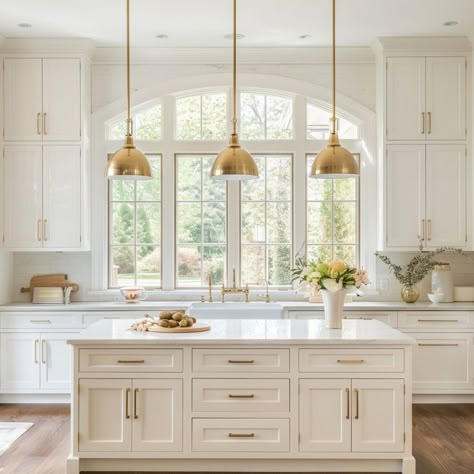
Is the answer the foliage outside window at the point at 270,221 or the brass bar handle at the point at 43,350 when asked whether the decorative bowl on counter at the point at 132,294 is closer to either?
the brass bar handle at the point at 43,350

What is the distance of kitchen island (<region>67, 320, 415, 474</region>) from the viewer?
361 centimetres

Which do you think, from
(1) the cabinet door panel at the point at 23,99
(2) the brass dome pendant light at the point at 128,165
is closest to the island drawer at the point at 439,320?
(2) the brass dome pendant light at the point at 128,165

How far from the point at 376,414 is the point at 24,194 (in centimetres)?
366

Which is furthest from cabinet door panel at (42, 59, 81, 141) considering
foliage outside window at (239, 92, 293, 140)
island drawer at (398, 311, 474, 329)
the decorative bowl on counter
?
island drawer at (398, 311, 474, 329)

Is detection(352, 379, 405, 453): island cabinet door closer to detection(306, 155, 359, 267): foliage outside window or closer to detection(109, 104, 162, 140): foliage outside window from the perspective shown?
detection(306, 155, 359, 267): foliage outside window

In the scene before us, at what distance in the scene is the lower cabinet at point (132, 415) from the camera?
3.61 metres

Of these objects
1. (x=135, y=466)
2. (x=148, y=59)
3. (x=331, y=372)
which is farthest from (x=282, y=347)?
(x=148, y=59)

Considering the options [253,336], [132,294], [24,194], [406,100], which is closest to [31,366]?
[132,294]

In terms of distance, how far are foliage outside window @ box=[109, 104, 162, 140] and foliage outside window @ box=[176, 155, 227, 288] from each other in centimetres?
36

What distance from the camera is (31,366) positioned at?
537cm

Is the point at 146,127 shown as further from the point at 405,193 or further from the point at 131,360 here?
the point at 131,360

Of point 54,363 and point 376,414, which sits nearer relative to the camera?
point 376,414

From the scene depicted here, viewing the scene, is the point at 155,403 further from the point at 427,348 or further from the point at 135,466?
the point at 427,348

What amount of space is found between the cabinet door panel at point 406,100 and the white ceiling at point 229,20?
0.99ft
